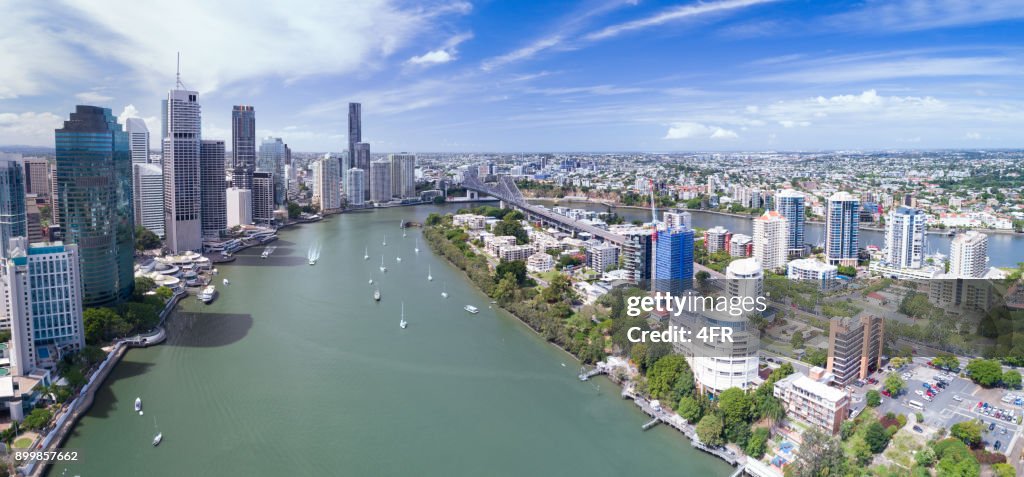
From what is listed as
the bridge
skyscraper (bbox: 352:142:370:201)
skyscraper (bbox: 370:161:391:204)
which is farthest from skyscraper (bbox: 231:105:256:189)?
the bridge

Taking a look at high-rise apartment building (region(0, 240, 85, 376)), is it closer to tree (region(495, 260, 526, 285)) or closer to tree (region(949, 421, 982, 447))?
tree (region(495, 260, 526, 285))

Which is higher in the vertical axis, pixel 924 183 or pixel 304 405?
Answer: pixel 924 183

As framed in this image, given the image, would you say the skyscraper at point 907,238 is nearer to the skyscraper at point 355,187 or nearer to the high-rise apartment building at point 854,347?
the high-rise apartment building at point 854,347

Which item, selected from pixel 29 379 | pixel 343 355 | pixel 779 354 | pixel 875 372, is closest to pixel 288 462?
pixel 343 355

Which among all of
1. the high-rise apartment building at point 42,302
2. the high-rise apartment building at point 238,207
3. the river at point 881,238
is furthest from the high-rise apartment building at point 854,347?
the high-rise apartment building at point 238,207

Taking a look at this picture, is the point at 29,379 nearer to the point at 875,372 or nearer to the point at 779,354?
the point at 779,354

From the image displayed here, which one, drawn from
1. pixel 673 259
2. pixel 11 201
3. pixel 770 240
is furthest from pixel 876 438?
pixel 11 201
